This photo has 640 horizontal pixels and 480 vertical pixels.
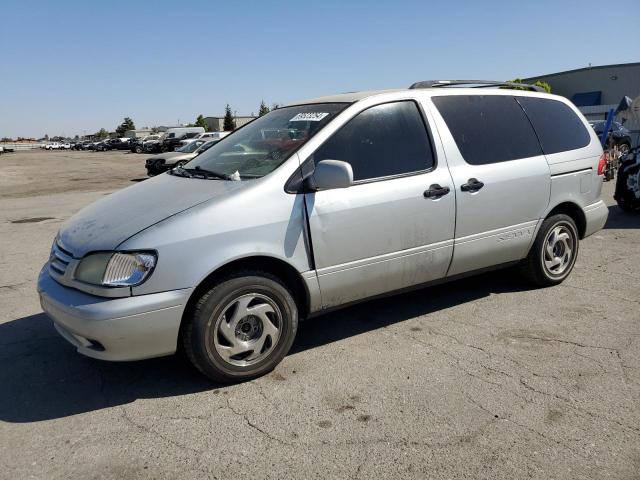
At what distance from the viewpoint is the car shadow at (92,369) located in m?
3.11

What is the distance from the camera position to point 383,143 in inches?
146

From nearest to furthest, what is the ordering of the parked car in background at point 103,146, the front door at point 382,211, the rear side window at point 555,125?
the front door at point 382,211 < the rear side window at point 555,125 < the parked car in background at point 103,146

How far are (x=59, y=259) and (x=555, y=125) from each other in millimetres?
4226

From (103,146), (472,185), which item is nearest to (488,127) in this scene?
(472,185)

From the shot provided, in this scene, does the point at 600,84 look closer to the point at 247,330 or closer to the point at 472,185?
A: the point at 472,185

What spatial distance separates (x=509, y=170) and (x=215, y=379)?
281 centimetres

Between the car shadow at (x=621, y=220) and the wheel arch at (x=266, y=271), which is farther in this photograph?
the car shadow at (x=621, y=220)

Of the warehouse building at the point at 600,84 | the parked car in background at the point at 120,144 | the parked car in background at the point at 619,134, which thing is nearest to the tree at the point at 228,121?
the parked car in background at the point at 120,144

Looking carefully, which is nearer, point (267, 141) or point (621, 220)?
point (267, 141)

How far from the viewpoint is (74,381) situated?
336 centimetres

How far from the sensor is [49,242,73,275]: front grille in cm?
316

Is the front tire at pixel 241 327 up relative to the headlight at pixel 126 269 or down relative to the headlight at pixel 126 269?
down

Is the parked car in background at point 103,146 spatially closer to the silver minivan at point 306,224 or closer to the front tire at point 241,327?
the silver minivan at point 306,224

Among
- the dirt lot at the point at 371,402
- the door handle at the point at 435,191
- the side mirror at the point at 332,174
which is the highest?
the side mirror at the point at 332,174
